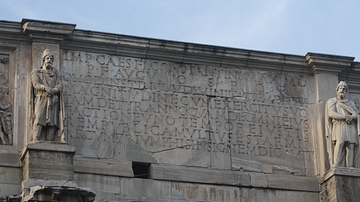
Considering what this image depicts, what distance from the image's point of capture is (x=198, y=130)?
22891 mm

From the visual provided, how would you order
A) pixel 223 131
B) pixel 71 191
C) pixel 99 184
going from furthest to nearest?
1. pixel 223 131
2. pixel 99 184
3. pixel 71 191

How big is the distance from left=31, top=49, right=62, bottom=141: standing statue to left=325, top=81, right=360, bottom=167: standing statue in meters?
5.46

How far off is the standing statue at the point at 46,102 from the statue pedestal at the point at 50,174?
381mm

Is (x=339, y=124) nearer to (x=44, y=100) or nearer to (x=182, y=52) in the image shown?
(x=182, y=52)

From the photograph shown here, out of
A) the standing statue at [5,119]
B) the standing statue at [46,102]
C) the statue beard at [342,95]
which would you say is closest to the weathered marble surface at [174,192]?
the standing statue at [46,102]

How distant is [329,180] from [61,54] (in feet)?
18.6

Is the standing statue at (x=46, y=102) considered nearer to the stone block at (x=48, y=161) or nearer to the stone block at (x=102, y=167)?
the stone block at (x=48, y=161)

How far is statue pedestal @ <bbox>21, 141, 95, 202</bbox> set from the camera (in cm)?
2002

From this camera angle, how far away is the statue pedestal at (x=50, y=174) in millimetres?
20016

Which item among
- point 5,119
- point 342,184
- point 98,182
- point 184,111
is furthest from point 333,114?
point 5,119

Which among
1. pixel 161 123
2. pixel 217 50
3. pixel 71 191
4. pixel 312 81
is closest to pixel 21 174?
pixel 71 191

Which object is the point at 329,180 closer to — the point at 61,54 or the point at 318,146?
the point at 318,146

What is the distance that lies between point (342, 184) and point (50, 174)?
5.71 meters

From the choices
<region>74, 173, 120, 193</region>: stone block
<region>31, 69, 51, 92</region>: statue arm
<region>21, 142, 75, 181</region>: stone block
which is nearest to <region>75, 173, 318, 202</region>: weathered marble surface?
<region>74, 173, 120, 193</region>: stone block
